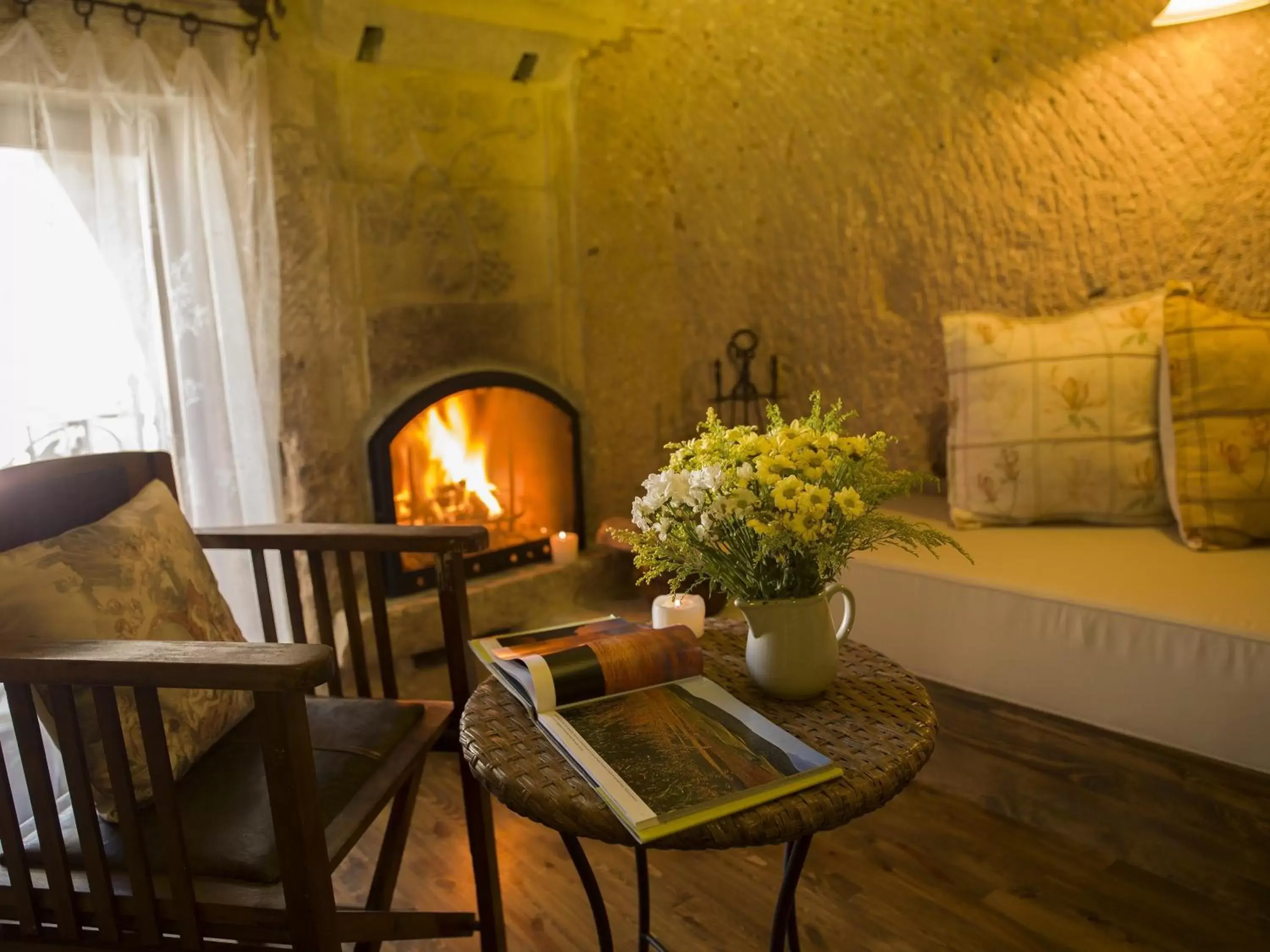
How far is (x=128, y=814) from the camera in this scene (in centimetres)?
108

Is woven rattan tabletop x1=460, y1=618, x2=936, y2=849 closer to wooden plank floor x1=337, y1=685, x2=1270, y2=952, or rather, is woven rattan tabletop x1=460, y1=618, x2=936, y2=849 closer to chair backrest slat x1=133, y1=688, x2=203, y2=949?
chair backrest slat x1=133, y1=688, x2=203, y2=949

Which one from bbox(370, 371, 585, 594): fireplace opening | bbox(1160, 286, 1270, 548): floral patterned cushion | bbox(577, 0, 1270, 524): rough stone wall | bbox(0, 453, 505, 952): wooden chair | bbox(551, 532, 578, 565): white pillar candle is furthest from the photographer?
bbox(551, 532, 578, 565): white pillar candle

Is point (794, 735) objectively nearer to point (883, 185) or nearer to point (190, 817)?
point (190, 817)

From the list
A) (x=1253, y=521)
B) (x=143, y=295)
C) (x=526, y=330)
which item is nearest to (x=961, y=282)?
(x=1253, y=521)

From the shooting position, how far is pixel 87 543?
131 cm

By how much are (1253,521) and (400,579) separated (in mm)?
2054

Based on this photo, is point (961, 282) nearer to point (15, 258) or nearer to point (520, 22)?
point (520, 22)

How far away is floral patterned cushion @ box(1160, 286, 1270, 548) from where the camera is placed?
6.12 ft

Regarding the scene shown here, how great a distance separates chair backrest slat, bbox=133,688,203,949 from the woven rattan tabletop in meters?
0.34

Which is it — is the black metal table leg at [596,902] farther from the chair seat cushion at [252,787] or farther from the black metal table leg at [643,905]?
the chair seat cushion at [252,787]

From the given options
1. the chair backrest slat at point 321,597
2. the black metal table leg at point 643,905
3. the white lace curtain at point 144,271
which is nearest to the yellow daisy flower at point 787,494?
the black metal table leg at point 643,905

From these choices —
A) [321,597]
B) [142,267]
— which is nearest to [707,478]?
[321,597]

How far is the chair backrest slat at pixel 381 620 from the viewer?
5.34 ft

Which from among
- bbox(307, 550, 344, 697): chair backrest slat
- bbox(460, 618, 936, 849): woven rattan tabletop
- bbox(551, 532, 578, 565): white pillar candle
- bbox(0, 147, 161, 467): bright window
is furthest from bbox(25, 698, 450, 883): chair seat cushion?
bbox(551, 532, 578, 565): white pillar candle
